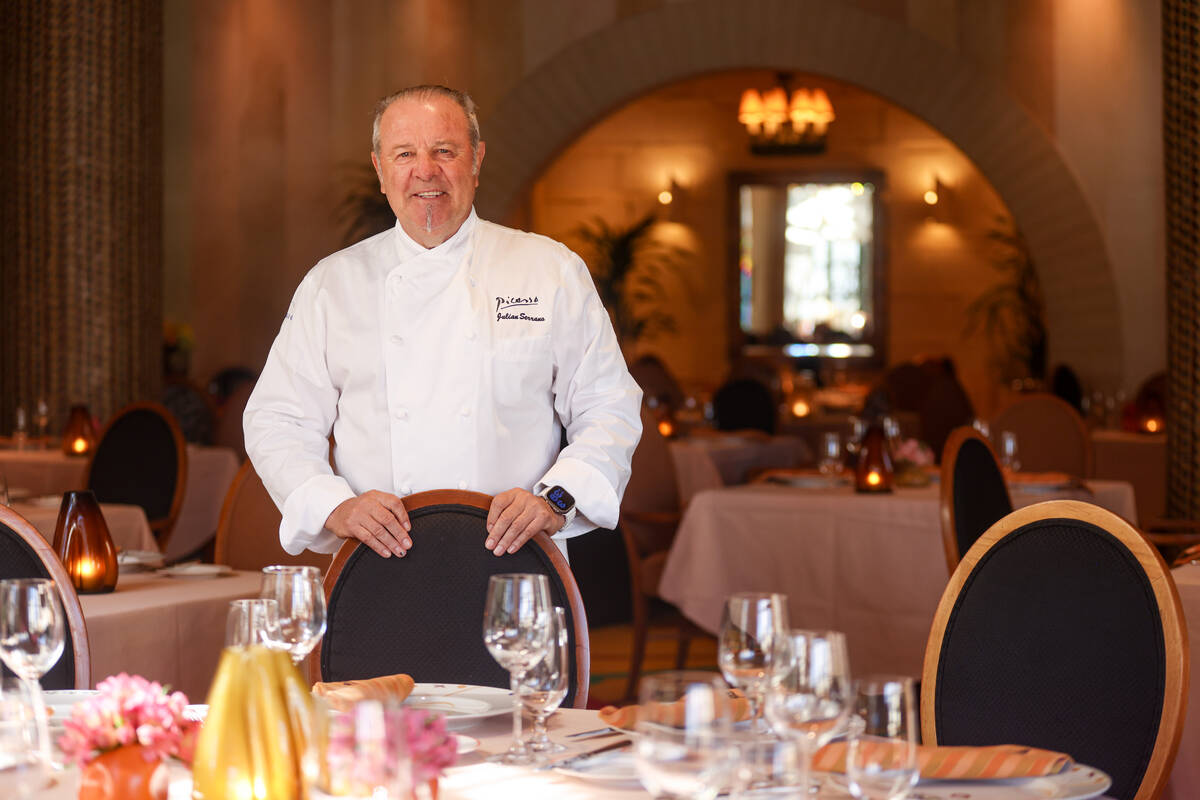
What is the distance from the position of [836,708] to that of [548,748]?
1.21ft

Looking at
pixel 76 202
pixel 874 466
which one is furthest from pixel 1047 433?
pixel 76 202

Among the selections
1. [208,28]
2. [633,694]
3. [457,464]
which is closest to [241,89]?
[208,28]

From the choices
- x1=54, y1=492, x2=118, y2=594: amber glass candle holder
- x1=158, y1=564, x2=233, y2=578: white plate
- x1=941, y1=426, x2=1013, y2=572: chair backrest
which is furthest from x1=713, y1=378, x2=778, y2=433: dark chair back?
x1=54, y1=492, x2=118, y2=594: amber glass candle holder

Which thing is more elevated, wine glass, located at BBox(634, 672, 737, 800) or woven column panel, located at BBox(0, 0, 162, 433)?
woven column panel, located at BBox(0, 0, 162, 433)

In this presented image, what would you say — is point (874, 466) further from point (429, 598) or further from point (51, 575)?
point (51, 575)

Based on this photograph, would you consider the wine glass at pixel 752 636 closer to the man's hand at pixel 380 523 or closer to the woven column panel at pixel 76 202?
the man's hand at pixel 380 523

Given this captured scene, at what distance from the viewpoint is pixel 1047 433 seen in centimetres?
594

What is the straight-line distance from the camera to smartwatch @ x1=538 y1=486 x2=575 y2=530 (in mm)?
2273

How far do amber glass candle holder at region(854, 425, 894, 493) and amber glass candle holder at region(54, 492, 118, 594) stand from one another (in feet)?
8.33

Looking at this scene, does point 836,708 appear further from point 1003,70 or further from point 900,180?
point 900,180

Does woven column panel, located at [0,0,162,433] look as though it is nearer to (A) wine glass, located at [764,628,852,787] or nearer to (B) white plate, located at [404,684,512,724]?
(B) white plate, located at [404,684,512,724]

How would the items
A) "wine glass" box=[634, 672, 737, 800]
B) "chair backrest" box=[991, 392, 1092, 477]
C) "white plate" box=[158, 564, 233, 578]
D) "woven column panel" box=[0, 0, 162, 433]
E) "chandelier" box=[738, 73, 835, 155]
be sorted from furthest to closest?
"chandelier" box=[738, 73, 835, 155]
"woven column panel" box=[0, 0, 162, 433]
"chair backrest" box=[991, 392, 1092, 477]
"white plate" box=[158, 564, 233, 578]
"wine glass" box=[634, 672, 737, 800]

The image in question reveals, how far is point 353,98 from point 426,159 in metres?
8.52

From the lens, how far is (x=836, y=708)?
4.33 ft
